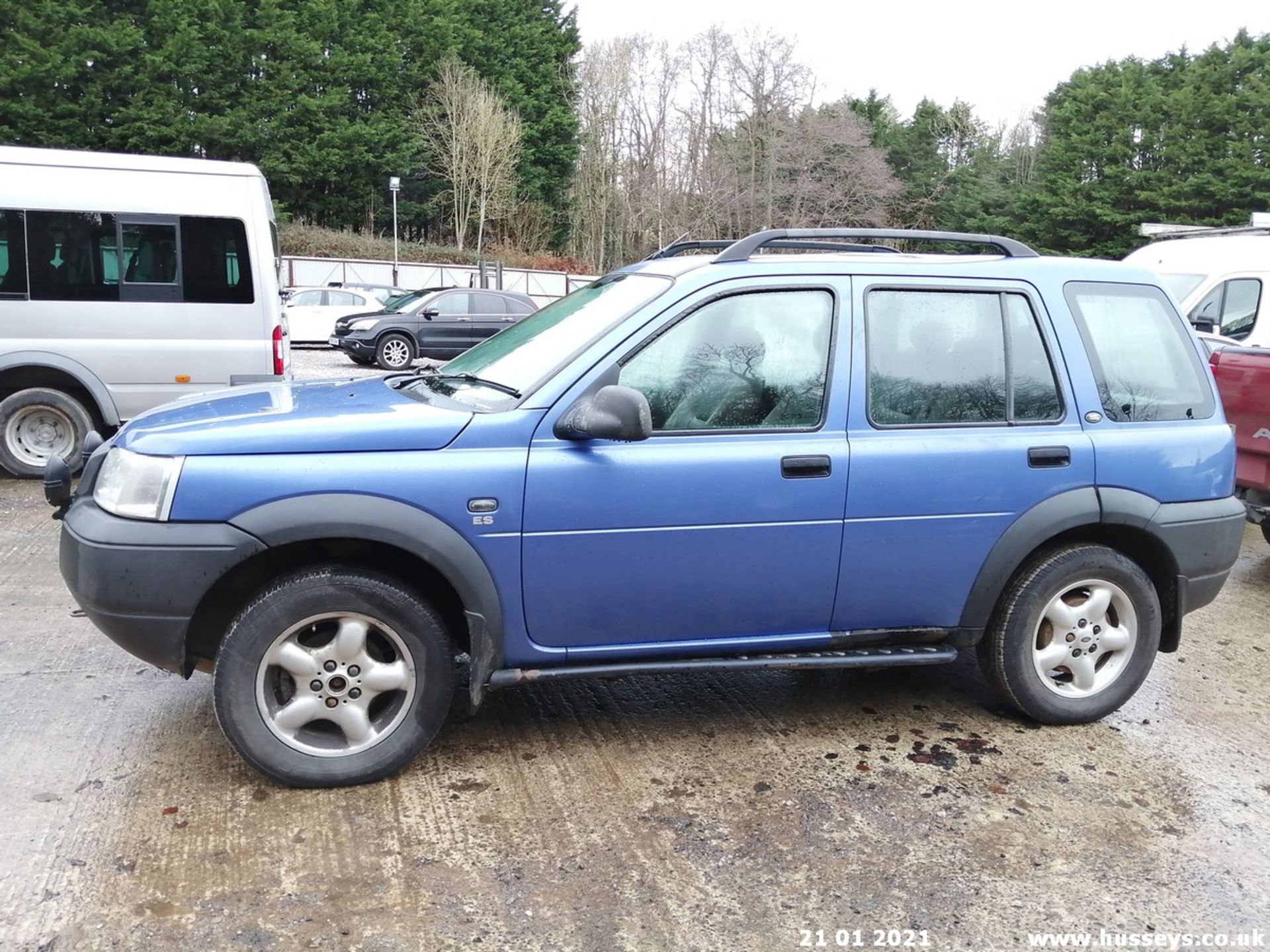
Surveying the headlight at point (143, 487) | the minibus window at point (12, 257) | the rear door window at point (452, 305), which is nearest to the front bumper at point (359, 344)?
the rear door window at point (452, 305)

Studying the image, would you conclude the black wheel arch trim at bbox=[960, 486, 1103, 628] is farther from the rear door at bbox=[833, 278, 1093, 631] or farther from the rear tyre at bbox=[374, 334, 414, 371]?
the rear tyre at bbox=[374, 334, 414, 371]

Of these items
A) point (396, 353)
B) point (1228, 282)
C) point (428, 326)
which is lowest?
point (396, 353)

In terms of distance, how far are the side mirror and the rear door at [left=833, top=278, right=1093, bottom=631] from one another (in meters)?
0.84

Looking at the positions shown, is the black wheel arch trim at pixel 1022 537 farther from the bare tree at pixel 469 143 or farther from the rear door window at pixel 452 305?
the bare tree at pixel 469 143

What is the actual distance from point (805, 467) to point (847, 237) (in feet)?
3.39

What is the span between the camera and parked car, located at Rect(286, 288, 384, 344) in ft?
78.8

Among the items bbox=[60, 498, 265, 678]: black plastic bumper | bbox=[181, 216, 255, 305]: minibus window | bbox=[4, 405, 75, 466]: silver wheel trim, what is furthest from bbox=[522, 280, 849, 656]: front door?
bbox=[4, 405, 75, 466]: silver wheel trim

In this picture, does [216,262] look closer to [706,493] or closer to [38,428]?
[38,428]

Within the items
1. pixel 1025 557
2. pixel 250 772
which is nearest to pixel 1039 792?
pixel 1025 557

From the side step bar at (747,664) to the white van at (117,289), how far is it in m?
5.74

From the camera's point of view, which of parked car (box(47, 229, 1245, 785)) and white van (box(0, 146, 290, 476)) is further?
white van (box(0, 146, 290, 476))

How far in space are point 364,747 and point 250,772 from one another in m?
0.46

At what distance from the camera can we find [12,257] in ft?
27.2

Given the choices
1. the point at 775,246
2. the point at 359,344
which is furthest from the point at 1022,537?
the point at 359,344
